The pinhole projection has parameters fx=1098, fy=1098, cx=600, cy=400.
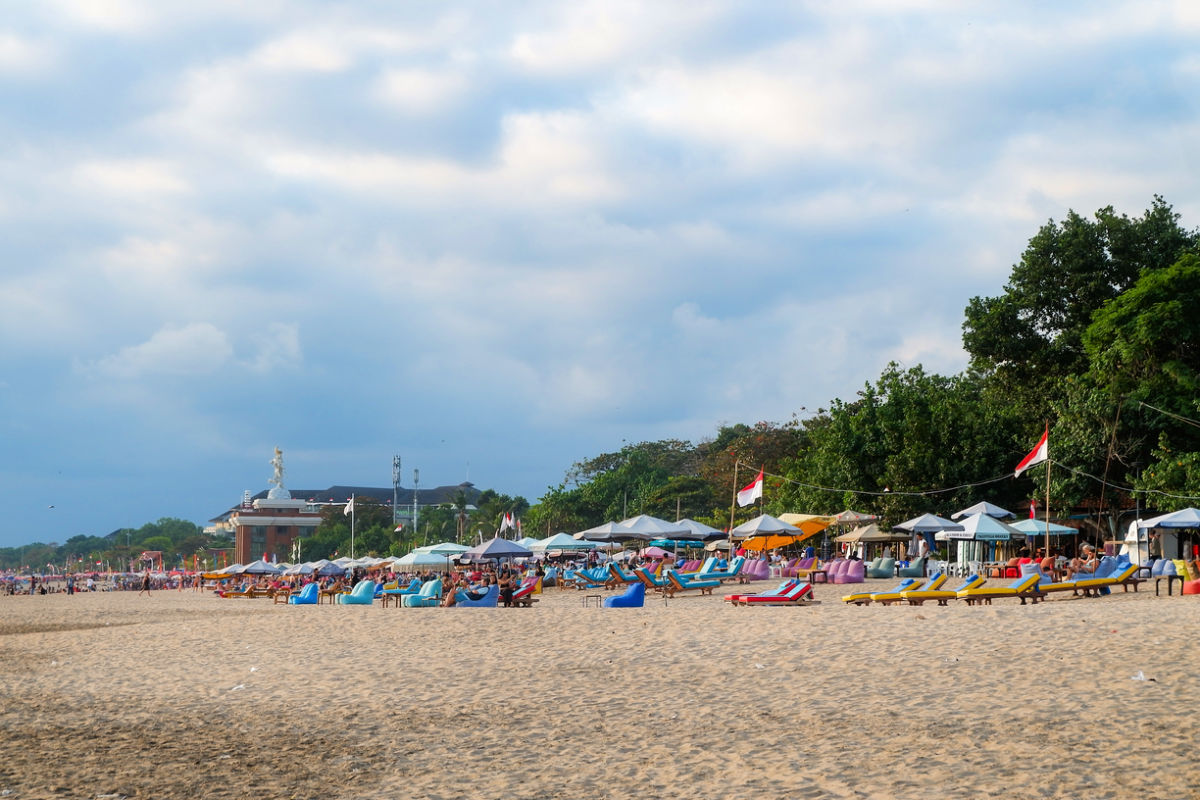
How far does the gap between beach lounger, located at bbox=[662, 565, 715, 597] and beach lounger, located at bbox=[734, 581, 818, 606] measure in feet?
13.8

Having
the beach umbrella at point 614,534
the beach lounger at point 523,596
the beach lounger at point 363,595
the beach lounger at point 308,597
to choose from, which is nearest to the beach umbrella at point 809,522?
the beach umbrella at point 614,534

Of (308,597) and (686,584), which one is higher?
(686,584)

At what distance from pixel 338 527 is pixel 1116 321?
83.3 meters

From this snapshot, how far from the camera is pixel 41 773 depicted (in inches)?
302

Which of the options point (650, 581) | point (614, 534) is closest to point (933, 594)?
point (650, 581)

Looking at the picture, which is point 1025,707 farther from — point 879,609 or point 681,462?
point 681,462

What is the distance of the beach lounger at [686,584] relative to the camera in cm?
2553

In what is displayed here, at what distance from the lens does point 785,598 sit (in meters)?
20.5

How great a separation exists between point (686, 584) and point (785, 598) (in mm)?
6020

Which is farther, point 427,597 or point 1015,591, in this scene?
point 427,597

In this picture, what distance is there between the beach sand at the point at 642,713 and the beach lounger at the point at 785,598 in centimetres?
396

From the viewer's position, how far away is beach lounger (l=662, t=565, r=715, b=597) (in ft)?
83.8

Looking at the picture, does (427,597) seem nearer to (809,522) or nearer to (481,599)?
(481,599)

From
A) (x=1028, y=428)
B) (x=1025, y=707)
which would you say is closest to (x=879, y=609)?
(x=1025, y=707)
